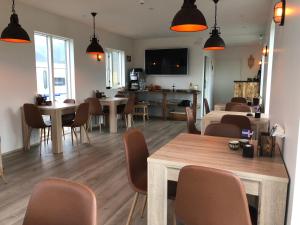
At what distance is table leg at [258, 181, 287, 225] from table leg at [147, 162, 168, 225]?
65cm

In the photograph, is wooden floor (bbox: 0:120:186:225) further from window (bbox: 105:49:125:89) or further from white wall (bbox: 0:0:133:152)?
window (bbox: 105:49:125:89)

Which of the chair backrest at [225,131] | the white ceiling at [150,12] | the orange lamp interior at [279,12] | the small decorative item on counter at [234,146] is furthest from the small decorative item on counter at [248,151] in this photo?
the white ceiling at [150,12]

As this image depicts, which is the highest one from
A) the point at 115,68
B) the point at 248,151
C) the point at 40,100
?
the point at 115,68

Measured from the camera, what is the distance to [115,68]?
829 cm

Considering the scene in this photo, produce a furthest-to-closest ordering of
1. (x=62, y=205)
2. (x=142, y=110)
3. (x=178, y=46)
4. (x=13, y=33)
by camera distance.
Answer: (x=142, y=110) → (x=178, y=46) → (x=13, y=33) → (x=62, y=205)

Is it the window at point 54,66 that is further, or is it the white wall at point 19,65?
the window at point 54,66

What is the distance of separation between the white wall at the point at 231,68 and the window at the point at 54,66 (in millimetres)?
7342

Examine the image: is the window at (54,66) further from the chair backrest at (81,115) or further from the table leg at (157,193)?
the table leg at (157,193)

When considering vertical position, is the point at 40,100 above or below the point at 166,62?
below

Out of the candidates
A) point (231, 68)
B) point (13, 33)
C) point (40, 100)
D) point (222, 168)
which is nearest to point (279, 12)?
point (222, 168)

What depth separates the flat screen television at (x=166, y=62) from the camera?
27.3ft

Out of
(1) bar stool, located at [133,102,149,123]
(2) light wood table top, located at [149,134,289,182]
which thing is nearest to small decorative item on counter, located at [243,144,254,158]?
(2) light wood table top, located at [149,134,289,182]

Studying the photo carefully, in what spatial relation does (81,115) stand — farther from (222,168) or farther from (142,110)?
(142,110)

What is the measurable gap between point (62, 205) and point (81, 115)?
366 cm
